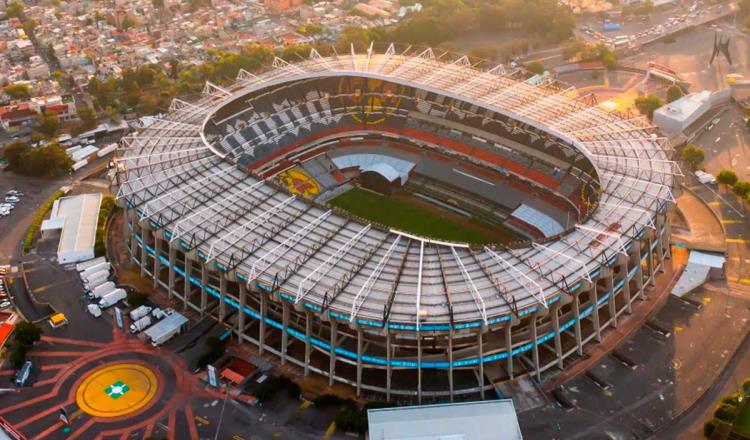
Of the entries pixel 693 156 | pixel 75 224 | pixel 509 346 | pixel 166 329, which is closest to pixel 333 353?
pixel 509 346

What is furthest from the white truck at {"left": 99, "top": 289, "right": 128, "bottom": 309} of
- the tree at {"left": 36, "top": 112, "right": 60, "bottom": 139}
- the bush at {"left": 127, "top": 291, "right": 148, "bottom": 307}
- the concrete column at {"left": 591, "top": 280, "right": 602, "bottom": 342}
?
the tree at {"left": 36, "top": 112, "right": 60, "bottom": 139}

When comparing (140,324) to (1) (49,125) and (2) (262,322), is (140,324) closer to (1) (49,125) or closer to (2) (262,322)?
(2) (262,322)

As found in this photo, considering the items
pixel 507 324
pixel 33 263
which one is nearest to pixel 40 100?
pixel 33 263

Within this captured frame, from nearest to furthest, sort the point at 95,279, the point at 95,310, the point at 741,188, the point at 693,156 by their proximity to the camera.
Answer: the point at 95,310, the point at 95,279, the point at 741,188, the point at 693,156

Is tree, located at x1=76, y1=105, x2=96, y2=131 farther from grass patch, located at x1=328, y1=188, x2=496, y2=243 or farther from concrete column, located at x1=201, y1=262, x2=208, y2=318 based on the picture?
concrete column, located at x1=201, y1=262, x2=208, y2=318

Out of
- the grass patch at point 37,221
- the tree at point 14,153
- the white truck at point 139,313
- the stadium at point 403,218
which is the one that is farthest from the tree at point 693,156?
the tree at point 14,153

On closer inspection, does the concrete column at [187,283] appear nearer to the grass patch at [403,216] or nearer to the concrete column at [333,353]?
the concrete column at [333,353]
